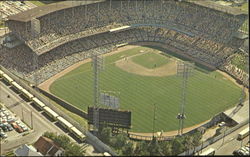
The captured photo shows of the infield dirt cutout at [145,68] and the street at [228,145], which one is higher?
the infield dirt cutout at [145,68]

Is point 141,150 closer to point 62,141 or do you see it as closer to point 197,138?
point 197,138

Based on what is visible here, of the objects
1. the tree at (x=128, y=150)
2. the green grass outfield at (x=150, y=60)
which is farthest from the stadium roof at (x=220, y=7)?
the tree at (x=128, y=150)

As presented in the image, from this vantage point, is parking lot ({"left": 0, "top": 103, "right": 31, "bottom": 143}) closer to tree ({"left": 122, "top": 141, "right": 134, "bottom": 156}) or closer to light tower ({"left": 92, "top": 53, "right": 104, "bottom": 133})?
light tower ({"left": 92, "top": 53, "right": 104, "bottom": 133})

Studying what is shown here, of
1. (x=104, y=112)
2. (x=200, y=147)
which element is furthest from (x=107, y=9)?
(x=200, y=147)

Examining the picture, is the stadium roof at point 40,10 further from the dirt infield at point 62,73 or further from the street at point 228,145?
the street at point 228,145

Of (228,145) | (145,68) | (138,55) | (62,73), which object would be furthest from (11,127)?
(138,55)
